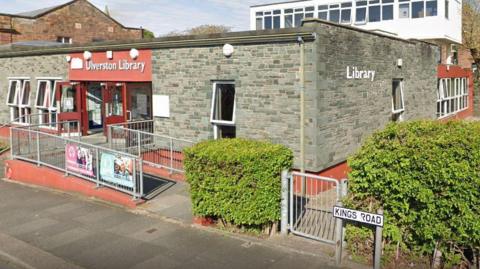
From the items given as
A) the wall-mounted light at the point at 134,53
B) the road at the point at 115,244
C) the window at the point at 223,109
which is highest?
the wall-mounted light at the point at 134,53

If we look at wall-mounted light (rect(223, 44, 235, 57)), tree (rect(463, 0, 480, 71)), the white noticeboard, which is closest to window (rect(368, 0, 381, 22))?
tree (rect(463, 0, 480, 71))

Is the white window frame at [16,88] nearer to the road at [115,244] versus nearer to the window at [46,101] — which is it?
the window at [46,101]

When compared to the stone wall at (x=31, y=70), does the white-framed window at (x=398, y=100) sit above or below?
below

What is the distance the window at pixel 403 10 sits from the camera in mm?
31750

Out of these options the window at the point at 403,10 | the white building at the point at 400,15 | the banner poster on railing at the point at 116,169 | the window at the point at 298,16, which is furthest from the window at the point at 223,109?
the window at the point at 298,16

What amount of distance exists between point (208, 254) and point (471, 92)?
1112 inches

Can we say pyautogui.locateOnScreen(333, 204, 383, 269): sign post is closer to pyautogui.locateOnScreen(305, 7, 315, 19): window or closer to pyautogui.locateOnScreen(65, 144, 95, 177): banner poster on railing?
pyautogui.locateOnScreen(65, 144, 95, 177): banner poster on railing

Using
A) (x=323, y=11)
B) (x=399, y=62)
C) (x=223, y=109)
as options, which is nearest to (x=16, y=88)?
(x=223, y=109)

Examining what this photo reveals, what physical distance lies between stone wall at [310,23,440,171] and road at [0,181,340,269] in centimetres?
381

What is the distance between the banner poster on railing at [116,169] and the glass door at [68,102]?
7150 mm

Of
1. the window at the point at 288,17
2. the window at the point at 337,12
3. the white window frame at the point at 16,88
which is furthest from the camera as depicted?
the window at the point at 288,17

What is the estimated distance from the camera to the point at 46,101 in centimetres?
1725

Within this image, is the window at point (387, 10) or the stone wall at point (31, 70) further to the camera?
the window at point (387, 10)

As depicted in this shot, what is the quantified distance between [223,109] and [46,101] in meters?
8.86
